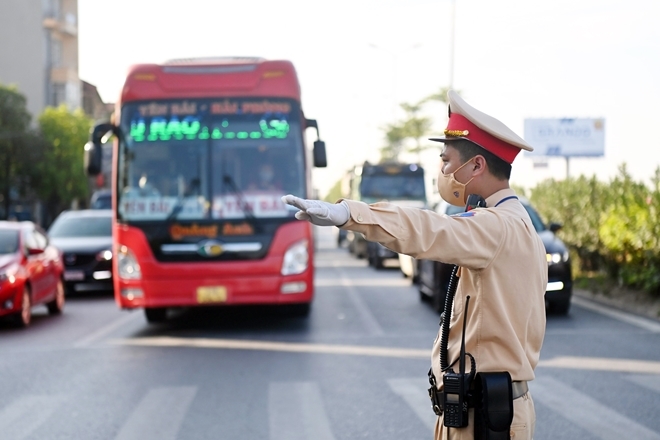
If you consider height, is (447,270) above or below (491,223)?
below

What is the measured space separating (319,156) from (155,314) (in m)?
3.48

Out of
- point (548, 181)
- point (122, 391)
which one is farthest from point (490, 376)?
point (548, 181)

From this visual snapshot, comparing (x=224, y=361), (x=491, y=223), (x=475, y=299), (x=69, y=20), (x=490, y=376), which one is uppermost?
(x=69, y=20)

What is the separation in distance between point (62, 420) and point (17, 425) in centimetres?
32

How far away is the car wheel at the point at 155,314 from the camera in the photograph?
1327 cm

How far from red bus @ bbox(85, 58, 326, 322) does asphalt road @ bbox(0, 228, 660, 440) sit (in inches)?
29.0

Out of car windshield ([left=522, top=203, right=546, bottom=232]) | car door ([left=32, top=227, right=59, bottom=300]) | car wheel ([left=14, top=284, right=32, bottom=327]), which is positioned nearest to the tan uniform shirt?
car wheel ([left=14, top=284, right=32, bottom=327])

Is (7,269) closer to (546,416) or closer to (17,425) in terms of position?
(17,425)

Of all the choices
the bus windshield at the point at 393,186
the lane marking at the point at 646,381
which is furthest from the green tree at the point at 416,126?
the lane marking at the point at 646,381

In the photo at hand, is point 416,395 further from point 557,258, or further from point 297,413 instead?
point 557,258

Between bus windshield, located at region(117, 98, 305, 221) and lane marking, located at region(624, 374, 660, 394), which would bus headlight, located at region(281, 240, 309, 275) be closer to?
bus windshield, located at region(117, 98, 305, 221)

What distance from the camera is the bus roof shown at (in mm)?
11977

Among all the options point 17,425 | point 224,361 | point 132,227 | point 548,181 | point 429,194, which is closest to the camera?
point 17,425

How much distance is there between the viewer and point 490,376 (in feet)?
9.66
